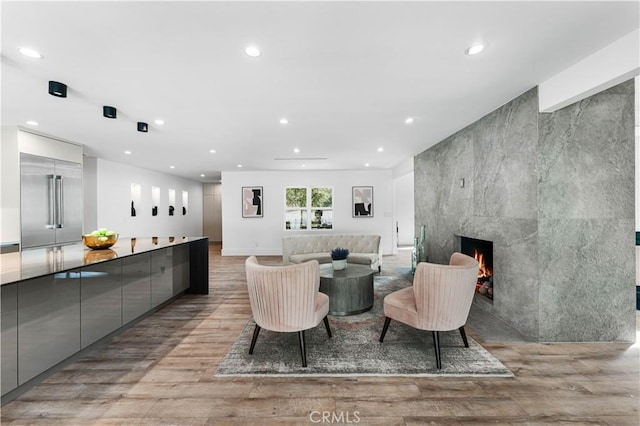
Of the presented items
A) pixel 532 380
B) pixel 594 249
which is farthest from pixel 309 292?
pixel 594 249

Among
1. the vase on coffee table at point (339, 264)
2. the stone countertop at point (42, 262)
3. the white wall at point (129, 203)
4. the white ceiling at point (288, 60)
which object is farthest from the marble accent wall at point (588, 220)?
the white wall at point (129, 203)

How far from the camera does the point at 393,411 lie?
6.14 ft

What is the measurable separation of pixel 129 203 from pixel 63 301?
6062mm

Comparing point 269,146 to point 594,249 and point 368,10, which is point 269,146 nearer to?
point 368,10

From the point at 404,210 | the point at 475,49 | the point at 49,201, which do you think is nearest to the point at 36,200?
the point at 49,201

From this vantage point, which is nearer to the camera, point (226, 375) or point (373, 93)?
point (226, 375)

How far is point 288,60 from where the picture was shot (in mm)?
2266

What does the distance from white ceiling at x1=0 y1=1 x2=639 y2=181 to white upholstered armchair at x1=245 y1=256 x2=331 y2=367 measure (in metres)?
1.70

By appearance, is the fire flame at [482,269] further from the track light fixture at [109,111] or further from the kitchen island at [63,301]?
the track light fixture at [109,111]

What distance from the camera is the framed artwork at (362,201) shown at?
27.6 ft

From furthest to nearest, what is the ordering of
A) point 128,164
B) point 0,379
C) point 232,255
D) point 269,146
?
point 232,255 < point 128,164 < point 269,146 < point 0,379

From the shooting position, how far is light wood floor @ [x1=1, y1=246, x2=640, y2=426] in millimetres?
1818

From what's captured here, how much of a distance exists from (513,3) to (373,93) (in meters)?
1.41

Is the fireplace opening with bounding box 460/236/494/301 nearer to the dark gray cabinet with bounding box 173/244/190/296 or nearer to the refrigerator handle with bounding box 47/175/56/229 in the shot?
the dark gray cabinet with bounding box 173/244/190/296
